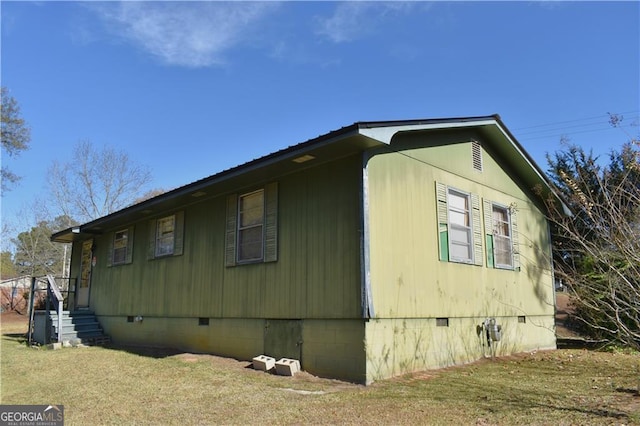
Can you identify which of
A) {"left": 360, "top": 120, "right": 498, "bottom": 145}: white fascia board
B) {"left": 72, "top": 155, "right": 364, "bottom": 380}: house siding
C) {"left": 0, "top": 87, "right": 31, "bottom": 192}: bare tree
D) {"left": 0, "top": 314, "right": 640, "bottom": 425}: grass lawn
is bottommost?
{"left": 0, "top": 314, "right": 640, "bottom": 425}: grass lawn

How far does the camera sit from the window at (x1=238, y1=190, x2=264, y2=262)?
905cm

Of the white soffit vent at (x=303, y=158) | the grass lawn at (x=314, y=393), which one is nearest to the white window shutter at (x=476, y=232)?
the grass lawn at (x=314, y=393)

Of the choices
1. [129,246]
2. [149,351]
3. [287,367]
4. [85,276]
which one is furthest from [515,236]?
[85,276]

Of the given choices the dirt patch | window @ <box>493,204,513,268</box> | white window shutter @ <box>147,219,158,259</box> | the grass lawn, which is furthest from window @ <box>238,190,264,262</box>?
the dirt patch

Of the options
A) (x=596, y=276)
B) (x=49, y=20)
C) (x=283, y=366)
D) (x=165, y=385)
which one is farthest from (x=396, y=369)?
(x=49, y=20)

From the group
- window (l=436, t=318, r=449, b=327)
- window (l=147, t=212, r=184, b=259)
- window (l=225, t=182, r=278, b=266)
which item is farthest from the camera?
window (l=147, t=212, r=184, b=259)

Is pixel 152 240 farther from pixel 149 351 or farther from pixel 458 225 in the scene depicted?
pixel 458 225

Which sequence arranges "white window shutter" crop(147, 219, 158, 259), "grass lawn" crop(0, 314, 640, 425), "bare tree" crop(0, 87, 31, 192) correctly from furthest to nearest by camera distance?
"bare tree" crop(0, 87, 31, 192) → "white window shutter" crop(147, 219, 158, 259) → "grass lawn" crop(0, 314, 640, 425)

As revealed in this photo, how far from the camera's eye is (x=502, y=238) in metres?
10.6

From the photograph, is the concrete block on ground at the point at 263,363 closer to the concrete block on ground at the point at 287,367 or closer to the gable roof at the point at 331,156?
the concrete block on ground at the point at 287,367

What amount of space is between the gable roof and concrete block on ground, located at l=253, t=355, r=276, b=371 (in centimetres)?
326

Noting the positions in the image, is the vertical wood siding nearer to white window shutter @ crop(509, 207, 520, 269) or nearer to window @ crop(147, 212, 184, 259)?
window @ crop(147, 212, 184, 259)

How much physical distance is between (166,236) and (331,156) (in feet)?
20.3

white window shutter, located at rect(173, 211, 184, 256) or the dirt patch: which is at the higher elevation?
white window shutter, located at rect(173, 211, 184, 256)
